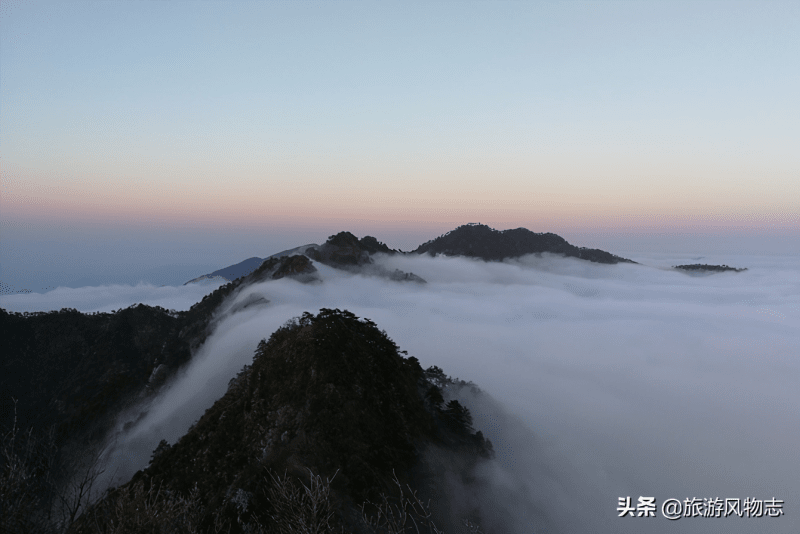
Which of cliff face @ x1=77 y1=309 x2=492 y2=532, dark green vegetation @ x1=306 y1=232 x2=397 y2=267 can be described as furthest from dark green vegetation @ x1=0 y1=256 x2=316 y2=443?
cliff face @ x1=77 y1=309 x2=492 y2=532

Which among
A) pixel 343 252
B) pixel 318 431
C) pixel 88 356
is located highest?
pixel 343 252

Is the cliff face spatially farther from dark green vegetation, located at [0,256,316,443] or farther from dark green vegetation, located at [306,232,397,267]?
dark green vegetation, located at [306,232,397,267]

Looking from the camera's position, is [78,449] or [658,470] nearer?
[658,470]

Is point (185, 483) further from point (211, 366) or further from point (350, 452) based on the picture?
point (211, 366)

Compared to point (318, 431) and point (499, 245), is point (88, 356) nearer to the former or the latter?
point (318, 431)

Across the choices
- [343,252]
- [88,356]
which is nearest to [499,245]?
[343,252]

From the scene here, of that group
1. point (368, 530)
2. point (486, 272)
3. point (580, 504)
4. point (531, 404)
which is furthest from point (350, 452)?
point (486, 272)
